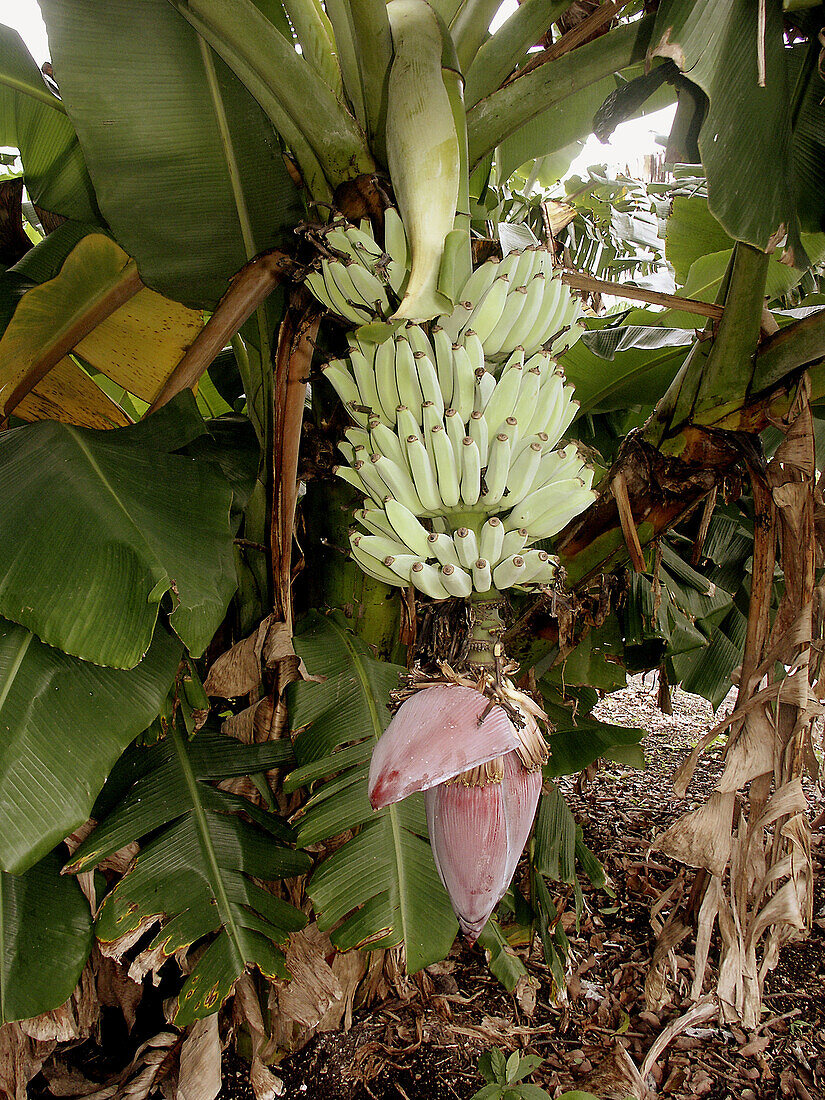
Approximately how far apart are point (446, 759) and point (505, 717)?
73 mm

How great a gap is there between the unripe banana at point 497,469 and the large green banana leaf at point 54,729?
501 mm

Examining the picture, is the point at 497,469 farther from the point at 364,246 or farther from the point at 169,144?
the point at 169,144

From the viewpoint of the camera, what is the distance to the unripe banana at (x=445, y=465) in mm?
587

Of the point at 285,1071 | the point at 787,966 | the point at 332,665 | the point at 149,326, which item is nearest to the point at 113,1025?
the point at 285,1071

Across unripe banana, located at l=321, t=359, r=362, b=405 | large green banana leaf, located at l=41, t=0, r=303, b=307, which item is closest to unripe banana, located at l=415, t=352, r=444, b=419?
unripe banana, located at l=321, t=359, r=362, b=405

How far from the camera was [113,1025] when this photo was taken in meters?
1.33

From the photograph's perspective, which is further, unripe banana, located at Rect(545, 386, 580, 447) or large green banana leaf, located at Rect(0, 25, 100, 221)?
large green banana leaf, located at Rect(0, 25, 100, 221)

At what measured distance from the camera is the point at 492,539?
0.62m

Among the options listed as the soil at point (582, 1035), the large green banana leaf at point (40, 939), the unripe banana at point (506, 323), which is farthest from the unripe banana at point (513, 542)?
the soil at point (582, 1035)

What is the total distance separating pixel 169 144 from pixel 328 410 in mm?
449

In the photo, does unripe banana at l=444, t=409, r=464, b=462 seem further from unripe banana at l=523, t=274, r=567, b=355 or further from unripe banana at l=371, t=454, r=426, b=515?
unripe banana at l=523, t=274, r=567, b=355

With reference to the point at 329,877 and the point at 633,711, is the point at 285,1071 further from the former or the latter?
the point at 633,711

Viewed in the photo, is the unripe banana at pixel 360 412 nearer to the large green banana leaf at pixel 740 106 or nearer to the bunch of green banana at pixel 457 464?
the bunch of green banana at pixel 457 464

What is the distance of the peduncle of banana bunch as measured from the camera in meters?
0.58
